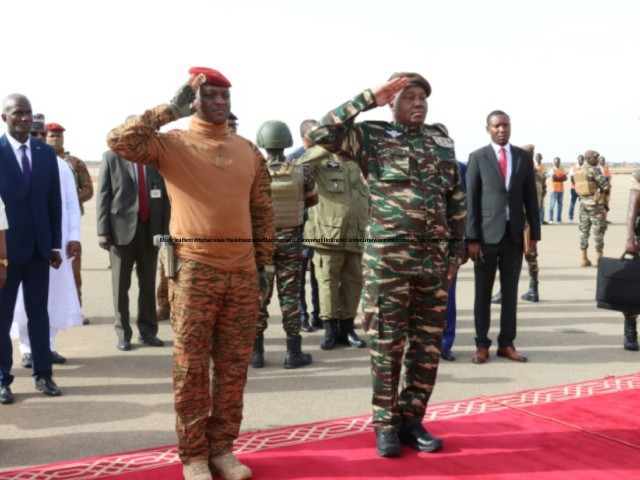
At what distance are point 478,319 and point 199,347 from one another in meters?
3.44

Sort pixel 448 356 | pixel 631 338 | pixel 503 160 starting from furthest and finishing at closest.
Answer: pixel 631 338 < pixel 448 356 < pixel 503 160

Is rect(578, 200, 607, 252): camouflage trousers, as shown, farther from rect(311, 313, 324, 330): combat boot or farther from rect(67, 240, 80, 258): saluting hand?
rect(67, 240, 80, 258): saluting hand

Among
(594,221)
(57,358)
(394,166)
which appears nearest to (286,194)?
(394,166)

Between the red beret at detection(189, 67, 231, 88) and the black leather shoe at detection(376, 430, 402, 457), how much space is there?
213 cm

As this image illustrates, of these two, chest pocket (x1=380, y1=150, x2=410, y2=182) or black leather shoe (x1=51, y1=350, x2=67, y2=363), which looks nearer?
chest pocket (x1=380, y1=150, x2=410, y2=182)

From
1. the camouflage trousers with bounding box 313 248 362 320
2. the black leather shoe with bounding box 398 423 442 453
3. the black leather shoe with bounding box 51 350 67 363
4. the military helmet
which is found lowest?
the black leather shoe with bounding box 51 350 67 363

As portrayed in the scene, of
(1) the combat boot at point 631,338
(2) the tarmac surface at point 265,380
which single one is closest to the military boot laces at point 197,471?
(2) the tarmac surface at point 265,380

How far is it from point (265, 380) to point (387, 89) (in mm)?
2847

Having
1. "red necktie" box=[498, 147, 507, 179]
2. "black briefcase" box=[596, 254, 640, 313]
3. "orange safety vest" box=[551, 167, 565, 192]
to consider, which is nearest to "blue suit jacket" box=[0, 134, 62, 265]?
"red necktie" box=[498, 147, 507, 179]

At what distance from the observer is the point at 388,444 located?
4.33 metres

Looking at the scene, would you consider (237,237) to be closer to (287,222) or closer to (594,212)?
(287,222)

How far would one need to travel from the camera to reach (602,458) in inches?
170

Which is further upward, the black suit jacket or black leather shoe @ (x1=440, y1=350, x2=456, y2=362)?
the black suit jacket

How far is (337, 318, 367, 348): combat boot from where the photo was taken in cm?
723
